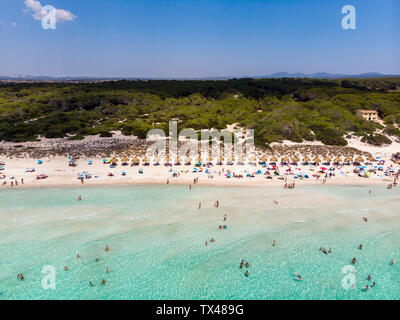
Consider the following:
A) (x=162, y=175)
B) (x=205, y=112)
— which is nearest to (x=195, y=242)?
(x=162, y=175)

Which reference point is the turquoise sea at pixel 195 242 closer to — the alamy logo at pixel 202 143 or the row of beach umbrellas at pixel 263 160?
the row of beach umbrellas at pixel 263 160

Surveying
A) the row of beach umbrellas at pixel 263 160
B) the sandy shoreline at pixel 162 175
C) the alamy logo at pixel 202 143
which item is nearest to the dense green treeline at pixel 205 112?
the alamy logo at pixel 202 143

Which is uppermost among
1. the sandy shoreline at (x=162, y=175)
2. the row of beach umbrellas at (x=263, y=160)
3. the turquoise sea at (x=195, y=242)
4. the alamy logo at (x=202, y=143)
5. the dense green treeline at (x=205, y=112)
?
the dense green treeline at (x=205, y=112)

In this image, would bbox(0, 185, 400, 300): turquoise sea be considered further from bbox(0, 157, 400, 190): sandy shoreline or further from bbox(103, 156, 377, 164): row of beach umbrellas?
bbox(103, 156, 377, 164): row of beach umbrellas

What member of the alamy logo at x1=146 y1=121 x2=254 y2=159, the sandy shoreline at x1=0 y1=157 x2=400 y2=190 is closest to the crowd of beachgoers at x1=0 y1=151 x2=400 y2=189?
the sandy shoreline at x1=0 y1=157 x2=400 y2=190

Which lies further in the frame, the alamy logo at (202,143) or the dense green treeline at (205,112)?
the dense green treeline at (205,112)

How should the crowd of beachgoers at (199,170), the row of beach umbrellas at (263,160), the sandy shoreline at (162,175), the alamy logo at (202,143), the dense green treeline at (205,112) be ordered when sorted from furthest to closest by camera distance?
the dense green treeline at (205,112) → the alamy logo at (202,143) → the row of beach umbrellas at (263,160) → the crowd of beachgoers at (199,170) → the sandy shoreline at (162,175)
